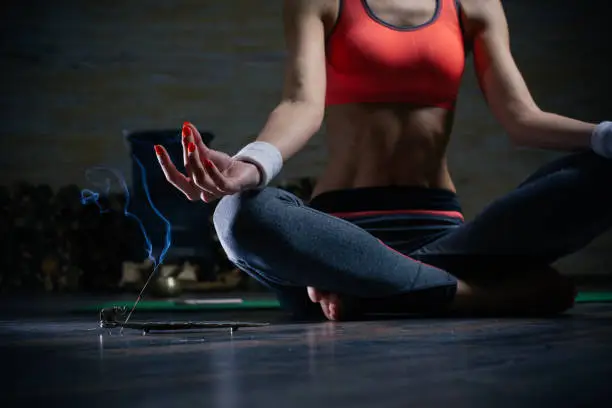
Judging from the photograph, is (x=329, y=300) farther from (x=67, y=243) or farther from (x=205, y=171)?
(x=67, y=243)

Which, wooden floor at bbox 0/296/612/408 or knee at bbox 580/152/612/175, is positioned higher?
knee at bbox 580/152/612/175

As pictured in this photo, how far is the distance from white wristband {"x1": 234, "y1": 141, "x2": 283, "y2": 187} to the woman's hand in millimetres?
10

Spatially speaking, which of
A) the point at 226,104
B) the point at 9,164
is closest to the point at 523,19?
the point at 226,104

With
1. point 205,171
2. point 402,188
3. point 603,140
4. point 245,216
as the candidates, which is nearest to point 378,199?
point 402,188

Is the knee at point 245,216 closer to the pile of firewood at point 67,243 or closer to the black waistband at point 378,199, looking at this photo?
the black waistband at point 378,199

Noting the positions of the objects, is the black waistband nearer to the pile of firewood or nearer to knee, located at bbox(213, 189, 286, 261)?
knee, located at bbox(213, 189, 286, 261)

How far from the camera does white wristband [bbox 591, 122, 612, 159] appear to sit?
1492 millimetres

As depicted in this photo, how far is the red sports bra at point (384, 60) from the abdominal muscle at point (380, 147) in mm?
29

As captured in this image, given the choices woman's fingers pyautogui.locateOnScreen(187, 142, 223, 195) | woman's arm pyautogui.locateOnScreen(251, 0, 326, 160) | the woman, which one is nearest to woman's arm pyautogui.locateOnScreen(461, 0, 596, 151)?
the woman

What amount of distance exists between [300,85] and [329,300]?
1.40ft

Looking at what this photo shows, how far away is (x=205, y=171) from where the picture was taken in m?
1.26

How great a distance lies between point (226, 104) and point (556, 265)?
1.95 meters

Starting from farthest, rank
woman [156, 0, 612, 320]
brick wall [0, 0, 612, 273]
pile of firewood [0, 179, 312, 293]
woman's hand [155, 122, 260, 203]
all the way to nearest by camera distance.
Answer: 1. brick wall [0, 0, 612, 273]
2. pile of firewood [0, 179, 312, 293]
3. woman [156, 0, 612, 320]
4. woman's hand [155, 122, 260, 203]

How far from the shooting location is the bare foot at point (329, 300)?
1651 mm
